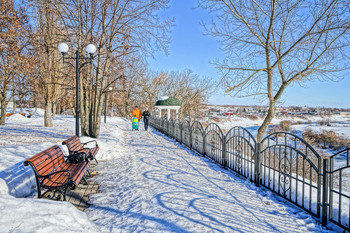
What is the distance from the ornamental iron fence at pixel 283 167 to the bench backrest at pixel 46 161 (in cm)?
389

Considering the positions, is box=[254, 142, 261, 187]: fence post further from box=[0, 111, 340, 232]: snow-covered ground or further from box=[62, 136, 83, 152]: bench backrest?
box=[62, 136, 83, 152]: bench backrest

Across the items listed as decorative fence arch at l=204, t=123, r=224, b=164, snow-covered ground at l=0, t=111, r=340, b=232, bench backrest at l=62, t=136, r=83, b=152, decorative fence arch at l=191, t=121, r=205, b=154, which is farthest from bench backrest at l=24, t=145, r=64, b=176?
decorative fence arch at l=191, t=121, r=205, b=154

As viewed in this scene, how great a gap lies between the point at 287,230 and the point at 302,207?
869mm

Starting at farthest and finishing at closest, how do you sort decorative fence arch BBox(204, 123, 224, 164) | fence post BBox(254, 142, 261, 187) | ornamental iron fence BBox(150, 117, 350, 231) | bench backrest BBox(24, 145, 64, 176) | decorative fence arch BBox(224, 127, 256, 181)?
decorative fence arch BBox(204, 123, 224, 164), decorative fence arch BBox(224, 127, 256, 181), fence post BBox(254, 142, 261, 187), bench backrest BBox(24, 145, 64, 176), ornamental iron fence BBox(150, 117, 350, 231)

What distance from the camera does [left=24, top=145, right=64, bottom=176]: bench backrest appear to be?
3455mm

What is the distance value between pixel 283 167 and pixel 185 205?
2194 millimetres

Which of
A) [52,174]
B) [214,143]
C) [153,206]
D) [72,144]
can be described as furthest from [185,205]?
[214,143]

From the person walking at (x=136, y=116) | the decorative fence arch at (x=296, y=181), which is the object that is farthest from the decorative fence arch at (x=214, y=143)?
the person walking at (x=136, y=116)

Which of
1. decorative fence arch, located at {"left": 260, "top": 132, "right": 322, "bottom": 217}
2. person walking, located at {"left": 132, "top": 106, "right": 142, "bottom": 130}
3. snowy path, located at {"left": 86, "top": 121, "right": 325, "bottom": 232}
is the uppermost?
person walking, located at {"left": 132, "top": 106, "right": 142, "bottom": 130}

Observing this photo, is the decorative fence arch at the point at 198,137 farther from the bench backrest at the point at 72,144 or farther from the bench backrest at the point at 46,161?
the bench backrest at the point at 46,161

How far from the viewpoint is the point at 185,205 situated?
373cm

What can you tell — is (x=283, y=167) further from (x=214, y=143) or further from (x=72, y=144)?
(x=72, y=144)

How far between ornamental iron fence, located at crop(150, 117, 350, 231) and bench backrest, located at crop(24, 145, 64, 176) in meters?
3.89

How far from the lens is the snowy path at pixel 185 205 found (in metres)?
3.13
